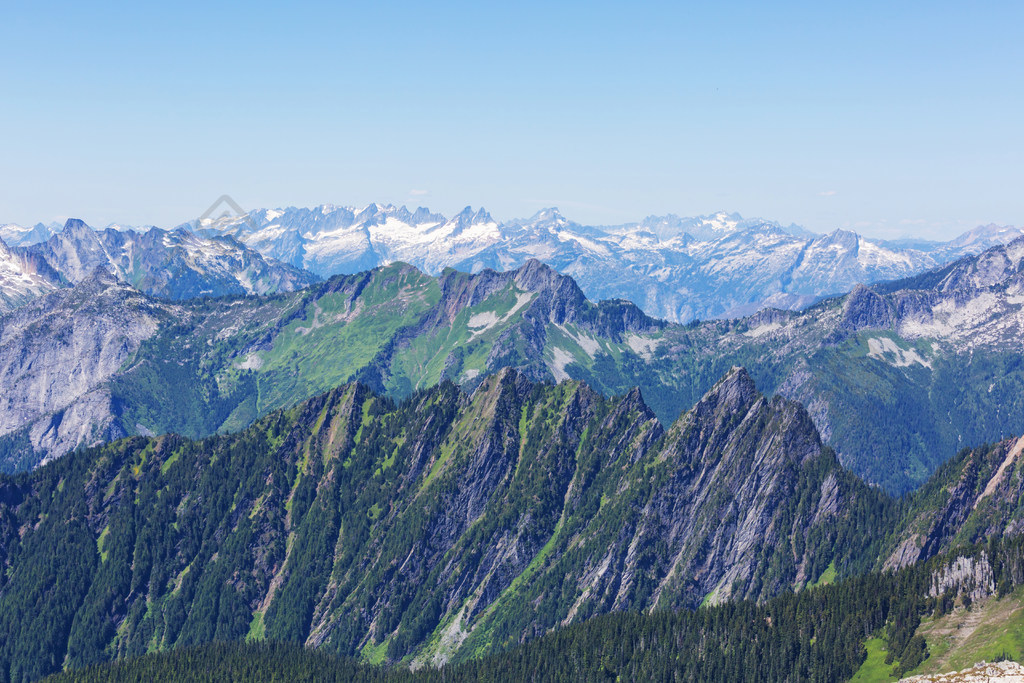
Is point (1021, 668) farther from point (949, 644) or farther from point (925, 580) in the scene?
point (925, 580)

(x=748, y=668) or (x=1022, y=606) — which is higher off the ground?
(x=1022, y=606)

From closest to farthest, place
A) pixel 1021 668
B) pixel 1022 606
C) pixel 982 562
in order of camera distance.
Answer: pixel 1021 668 < pixel 1022 606 < pixel 982 562

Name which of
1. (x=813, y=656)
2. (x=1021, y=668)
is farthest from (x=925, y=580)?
(x=1021, y=668)

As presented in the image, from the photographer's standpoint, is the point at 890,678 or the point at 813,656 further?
the point at 813,656

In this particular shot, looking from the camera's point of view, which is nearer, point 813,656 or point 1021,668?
point 1021,668

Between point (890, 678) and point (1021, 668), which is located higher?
point (1021, 668)

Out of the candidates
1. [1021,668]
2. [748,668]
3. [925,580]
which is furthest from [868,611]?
[1021,668]

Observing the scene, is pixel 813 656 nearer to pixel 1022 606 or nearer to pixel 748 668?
pixel 748 668

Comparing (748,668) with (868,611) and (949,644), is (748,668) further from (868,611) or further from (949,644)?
(949,644)

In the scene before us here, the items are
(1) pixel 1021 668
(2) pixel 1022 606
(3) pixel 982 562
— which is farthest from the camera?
(3) pixel 982 562
